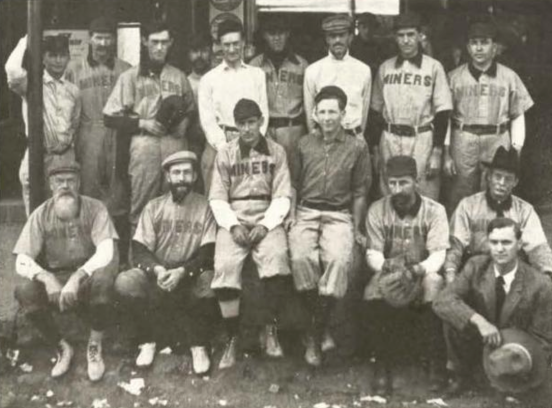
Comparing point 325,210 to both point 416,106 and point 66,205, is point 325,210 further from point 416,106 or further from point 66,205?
point 66,205

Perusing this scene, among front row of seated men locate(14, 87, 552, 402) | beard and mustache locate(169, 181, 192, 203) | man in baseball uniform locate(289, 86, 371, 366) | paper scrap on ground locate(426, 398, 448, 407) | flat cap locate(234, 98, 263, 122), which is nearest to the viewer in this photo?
paper scrap on ground locate(426, 398, 448, 407)

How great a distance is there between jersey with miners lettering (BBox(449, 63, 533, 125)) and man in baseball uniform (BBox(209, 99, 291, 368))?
4.87 ft

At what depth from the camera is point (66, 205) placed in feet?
20.9

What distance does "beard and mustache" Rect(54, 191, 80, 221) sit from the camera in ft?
20.9

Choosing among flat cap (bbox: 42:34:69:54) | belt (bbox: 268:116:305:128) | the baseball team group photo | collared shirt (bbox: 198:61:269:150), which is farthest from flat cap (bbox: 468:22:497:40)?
flat cap (bbox: 42:34:69:54)

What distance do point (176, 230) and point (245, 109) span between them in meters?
0.93

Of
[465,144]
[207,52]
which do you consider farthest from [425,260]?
[207,52]

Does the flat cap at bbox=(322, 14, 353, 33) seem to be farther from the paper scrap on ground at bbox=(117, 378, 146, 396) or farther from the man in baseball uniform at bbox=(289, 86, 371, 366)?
the paper scrap on ground at bbox=(117, 378, 146, 396)

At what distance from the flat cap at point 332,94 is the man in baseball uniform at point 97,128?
1.74 meters

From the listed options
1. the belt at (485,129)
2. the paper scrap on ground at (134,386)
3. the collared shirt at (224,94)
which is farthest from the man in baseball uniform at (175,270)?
the belt at (485,129)

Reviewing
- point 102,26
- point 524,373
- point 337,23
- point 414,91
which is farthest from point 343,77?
point 524,373

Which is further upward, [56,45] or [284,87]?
[56,45]

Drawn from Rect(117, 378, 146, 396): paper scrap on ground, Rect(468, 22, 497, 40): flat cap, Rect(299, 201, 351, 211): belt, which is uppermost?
Rect(468, 22, 497, 40): flat cap

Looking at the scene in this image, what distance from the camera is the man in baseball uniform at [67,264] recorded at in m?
6.19
